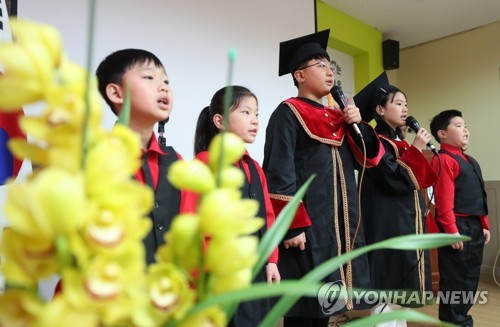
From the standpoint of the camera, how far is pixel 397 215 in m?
1.84

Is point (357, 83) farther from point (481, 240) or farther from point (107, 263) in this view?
point (107, 263)

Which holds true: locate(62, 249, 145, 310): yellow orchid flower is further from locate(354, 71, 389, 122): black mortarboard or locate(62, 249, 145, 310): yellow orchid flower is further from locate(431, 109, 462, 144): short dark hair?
locate(431, 109, 462, 144): short dark hair

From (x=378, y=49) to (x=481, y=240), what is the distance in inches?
99.3

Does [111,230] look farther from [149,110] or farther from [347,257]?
[149,110]

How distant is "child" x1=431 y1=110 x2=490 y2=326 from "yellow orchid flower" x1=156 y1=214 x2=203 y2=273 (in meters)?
2.08

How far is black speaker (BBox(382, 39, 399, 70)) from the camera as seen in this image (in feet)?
13.6

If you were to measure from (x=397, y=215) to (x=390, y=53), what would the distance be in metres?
2.82

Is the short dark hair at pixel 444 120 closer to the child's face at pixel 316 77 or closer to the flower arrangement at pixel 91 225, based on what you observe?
the child's face at pixel 316 77

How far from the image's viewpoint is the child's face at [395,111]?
2031mm

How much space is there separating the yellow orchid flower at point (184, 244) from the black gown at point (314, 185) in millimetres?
1092

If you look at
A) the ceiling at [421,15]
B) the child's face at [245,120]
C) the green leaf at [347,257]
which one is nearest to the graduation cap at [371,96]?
the child's face at [245,120]

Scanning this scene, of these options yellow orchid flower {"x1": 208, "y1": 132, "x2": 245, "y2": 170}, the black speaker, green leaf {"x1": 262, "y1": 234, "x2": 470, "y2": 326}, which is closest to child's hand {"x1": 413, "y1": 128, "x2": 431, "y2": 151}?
green leaf {"x1": 262, "y1": 234, "x2": 470, "y2": 326}

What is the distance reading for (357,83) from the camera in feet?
13.4

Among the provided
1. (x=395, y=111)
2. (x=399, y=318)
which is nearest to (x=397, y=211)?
(x=395, y=111)
